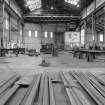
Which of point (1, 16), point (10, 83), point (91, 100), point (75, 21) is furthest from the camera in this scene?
point (75, 21)

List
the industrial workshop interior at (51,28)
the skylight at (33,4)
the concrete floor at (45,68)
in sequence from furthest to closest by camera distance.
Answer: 1. the skylight at (33,4)
2. the industrial workshop interior at (51,28)
3. the concrete floor at (45,68)

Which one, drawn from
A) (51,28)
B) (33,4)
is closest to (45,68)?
(33,4)

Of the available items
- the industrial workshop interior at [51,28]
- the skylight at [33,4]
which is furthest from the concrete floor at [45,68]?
the skylight at [33,4]

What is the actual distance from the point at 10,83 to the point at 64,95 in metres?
A: 1.87

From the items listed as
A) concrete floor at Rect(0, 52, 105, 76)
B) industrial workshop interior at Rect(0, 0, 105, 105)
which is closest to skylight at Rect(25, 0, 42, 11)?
industrial workshop interior at Rect(0, 0, 105, 105)

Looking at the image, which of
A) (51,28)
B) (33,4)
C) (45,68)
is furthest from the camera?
(51,28)

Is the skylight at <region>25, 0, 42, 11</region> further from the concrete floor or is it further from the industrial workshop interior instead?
the concrete floor

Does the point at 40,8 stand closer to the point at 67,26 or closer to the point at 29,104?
the point at 67,26

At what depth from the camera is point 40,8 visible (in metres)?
36.8

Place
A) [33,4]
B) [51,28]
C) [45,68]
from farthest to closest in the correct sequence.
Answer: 1. [51,28]
2. [33,4]
3. [45,68]

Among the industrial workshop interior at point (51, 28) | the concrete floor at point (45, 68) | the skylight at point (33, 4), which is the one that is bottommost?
the concrete floor at point (45, 68)

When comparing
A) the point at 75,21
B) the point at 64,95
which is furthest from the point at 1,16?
the point at 75,21

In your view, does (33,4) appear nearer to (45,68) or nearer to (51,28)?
(51,28)

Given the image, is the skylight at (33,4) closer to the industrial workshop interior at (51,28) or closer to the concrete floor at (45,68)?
the industrial workshop interior at (51,28)
